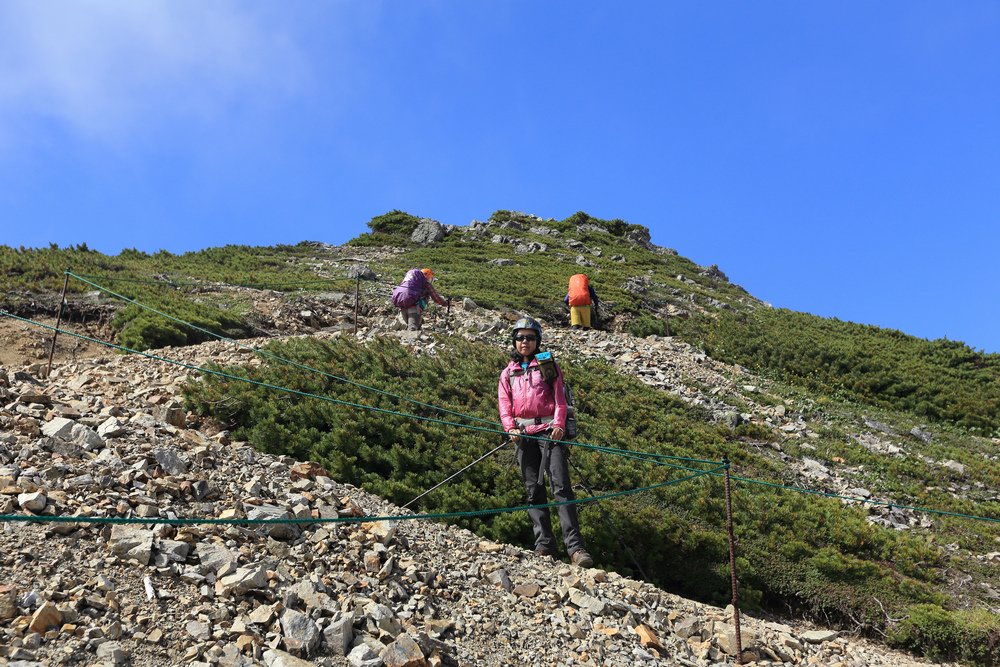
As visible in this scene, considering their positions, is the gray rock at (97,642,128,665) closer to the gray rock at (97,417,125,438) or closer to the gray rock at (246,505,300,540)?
the gray rock at (246,505,300,540)

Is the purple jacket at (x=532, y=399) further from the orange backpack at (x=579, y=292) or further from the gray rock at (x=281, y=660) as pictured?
the orange backpack at (x=579, y=292)

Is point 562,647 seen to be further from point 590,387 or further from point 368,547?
point 590,387

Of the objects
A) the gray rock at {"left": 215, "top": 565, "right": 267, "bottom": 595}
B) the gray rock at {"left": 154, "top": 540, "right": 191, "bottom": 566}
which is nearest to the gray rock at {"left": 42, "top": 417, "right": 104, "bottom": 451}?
the gray rock at {"left": 154, "top": 540, "right": 191, "bottom": 566}

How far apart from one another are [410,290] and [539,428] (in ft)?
27.9

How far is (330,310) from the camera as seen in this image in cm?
2111

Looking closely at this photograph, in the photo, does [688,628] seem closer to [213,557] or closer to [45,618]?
[213,557]

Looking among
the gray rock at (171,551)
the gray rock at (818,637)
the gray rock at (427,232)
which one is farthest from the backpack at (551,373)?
the gray rock at (427,232)

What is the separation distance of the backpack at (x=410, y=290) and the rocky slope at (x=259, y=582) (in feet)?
23.7

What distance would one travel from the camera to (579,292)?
19672 mm

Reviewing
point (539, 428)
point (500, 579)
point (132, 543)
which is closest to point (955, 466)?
point (539, 428)

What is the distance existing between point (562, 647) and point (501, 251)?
37982mm

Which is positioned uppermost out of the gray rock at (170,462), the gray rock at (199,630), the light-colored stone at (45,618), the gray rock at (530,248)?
the gray rock at (530,248)

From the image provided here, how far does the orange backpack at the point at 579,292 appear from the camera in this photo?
64.5 ft

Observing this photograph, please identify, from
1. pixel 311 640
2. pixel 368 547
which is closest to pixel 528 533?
pixel 368 547
